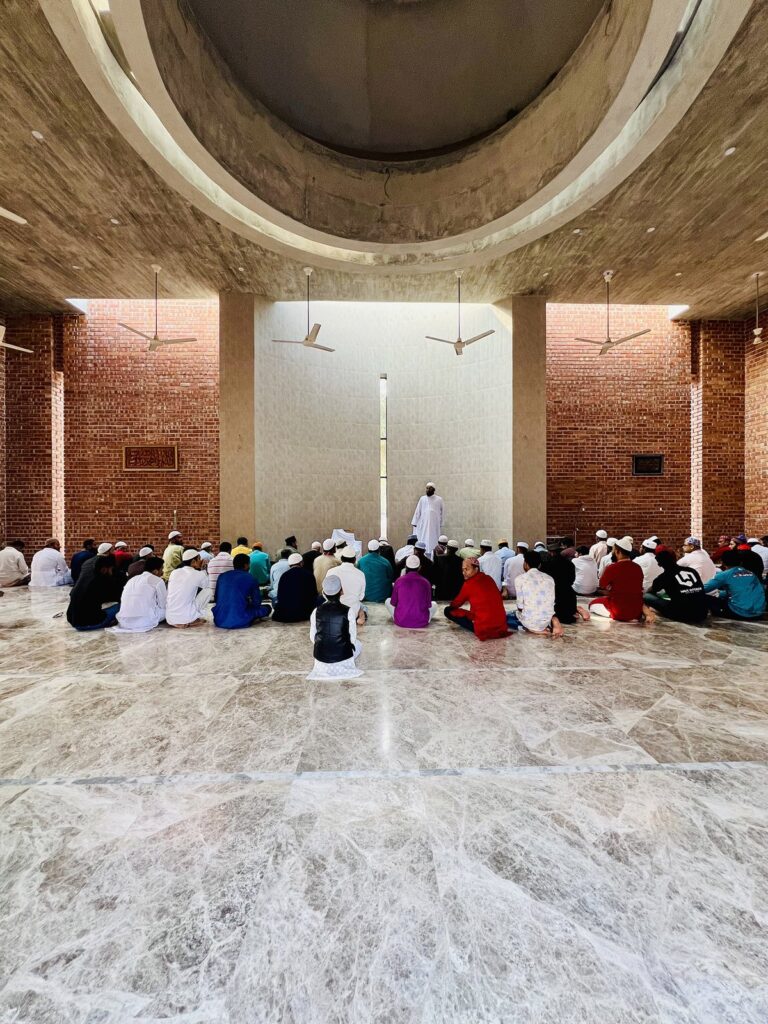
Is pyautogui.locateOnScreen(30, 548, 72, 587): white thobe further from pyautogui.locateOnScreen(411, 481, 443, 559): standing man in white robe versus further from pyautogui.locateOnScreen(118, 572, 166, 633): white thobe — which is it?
pyautogui.locateOnScreen(411, 481, 443, 559): standing man in white robe

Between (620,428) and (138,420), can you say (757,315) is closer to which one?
(620,428)

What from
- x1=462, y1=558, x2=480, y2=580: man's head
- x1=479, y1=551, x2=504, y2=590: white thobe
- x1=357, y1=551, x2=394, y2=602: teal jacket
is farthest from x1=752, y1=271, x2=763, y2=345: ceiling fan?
x1=357, y1=551, x2=394, y2=602: teal jacket

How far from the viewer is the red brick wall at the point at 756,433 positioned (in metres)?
10.1

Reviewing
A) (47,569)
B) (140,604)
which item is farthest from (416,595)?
(47,569)

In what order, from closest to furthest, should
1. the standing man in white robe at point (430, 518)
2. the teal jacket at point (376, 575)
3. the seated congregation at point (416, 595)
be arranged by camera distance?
the seated congregation at point (416, 595) < the teal jacket at point (376, 575) < the standing man in white robe at point (430, 518)

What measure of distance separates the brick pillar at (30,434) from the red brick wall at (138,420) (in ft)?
1.13

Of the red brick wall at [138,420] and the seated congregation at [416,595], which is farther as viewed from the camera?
the red brick wall at [138,420]

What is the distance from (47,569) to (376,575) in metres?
6.09

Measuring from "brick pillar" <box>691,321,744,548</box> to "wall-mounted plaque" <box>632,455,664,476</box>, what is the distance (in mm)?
895

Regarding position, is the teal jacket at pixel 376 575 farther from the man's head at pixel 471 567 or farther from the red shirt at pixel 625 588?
the red shirt at pixel 625 588

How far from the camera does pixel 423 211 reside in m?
7.14

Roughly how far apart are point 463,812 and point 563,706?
55.8 inches

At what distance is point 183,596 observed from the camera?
208 inches

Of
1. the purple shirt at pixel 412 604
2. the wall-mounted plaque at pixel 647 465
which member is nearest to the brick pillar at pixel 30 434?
the purple shirt at pixel 412 604
